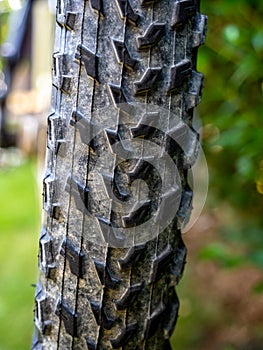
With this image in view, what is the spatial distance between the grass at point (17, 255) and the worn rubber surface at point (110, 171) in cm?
35

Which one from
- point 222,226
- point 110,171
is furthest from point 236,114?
point 110,171

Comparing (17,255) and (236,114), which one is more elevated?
(236,114)

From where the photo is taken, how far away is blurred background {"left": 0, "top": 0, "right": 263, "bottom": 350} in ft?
5.76

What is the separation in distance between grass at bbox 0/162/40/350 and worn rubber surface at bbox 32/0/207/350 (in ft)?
1.15

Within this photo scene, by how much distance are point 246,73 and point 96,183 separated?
1147mm

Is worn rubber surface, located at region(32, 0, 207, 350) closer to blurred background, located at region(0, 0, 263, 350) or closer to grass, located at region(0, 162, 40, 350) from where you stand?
grass, located at region(0, 162, 40, 350)

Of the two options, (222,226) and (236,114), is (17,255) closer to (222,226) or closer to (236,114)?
(222,226)

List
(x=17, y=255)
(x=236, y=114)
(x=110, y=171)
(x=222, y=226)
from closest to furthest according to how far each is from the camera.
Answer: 1. (x=110, y=171)
2. (x=236, y=114)
3. (x=222, y=226)
4. (x=17, y=255)

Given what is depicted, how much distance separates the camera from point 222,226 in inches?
114

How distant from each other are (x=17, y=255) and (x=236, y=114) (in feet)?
5.47

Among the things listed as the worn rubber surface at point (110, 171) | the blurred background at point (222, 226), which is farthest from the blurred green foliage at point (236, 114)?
the worn rubber surface at point (110, 171)

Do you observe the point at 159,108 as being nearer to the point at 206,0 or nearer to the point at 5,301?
the point at 206,0

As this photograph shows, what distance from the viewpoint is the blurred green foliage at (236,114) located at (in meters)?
1.71

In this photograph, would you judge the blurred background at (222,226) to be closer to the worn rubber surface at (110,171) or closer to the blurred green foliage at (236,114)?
the blurred green foliage at (236,114)
